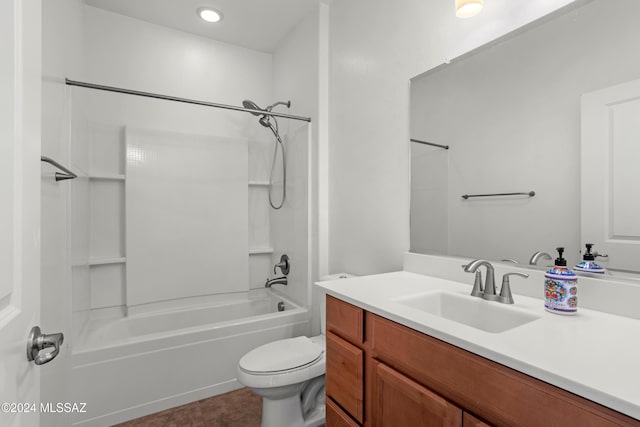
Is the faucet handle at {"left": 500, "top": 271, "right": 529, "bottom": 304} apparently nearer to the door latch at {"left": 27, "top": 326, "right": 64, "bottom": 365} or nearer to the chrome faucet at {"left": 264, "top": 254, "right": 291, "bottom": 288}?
the door latch at {"left": 27, "top": 326, "right": 64, "bottom": 365}

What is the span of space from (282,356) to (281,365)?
0.08 metres

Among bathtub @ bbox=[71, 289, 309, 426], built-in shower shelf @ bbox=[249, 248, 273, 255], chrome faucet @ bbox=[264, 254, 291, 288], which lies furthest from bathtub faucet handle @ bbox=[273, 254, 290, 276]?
bathtub @ bbox=[71, 289, 309, 426]

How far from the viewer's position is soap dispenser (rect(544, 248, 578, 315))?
864 millimetres

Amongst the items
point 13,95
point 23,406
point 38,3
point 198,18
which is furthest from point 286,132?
point 23,406

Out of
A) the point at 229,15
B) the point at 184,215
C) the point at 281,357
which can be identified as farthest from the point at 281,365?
the point at 229,15

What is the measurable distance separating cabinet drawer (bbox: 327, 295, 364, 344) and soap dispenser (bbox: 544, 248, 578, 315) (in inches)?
23.0

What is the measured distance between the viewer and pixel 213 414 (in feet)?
5.93

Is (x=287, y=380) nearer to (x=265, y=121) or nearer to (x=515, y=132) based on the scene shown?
(x=515, y=132)

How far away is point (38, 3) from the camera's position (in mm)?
718

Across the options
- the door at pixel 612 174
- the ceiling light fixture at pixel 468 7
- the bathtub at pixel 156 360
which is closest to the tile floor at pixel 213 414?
the bathtub at pixel 156 360

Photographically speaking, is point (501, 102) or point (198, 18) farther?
point (198, 18)

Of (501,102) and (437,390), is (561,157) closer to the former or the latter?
(501,102)

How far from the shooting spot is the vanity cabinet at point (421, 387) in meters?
0.58

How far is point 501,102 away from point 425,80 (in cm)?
43
